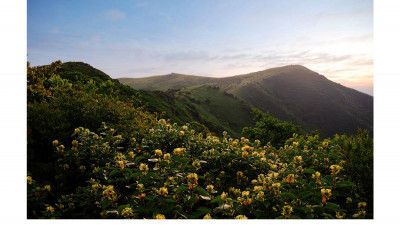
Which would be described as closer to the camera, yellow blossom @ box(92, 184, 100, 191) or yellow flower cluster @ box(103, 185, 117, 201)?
yellow flower cluster @ box(103, 185, 117, 201)

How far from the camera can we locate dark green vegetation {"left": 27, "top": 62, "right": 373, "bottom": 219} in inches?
114

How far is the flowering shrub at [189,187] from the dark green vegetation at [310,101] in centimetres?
10379

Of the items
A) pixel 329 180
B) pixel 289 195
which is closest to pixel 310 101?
pixel 329 180

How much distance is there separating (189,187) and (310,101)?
152 m

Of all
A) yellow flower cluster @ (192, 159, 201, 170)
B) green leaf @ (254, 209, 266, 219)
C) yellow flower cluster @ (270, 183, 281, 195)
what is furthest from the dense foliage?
green leaf @ (254, 209, 266, 219)

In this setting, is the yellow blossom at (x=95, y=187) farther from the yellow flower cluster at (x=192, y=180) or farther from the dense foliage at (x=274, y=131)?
the dense foliage at (x=274, y=131)

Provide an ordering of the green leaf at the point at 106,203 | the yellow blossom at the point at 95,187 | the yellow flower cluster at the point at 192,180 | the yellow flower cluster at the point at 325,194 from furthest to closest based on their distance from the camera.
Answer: the yellow blossom at the point at 95,187
the yellow flower cluster at the point at 192,180
the green leaf at the point at 106,203
the yellow flower cluster at the point at 325,194

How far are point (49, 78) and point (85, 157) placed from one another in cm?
556

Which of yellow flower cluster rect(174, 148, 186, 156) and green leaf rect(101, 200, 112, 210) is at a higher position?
yellow flower cluster rect(174, 148, 186, 156)

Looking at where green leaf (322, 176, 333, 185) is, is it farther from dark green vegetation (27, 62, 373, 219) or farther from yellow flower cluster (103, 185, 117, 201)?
yellow flower cluster (103, 185, 117, 201)

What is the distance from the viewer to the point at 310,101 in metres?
136

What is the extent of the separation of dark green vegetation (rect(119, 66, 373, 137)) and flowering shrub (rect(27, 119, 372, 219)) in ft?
341

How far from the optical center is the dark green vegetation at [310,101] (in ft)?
363

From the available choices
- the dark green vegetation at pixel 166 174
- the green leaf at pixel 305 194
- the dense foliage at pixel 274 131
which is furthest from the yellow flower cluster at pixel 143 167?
the dense foliage at pixel 274 131
